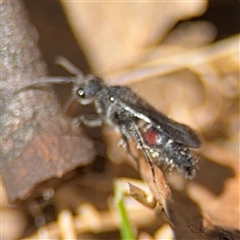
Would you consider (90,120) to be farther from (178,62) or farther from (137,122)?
(178,62)

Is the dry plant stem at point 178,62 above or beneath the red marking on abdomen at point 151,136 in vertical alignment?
above

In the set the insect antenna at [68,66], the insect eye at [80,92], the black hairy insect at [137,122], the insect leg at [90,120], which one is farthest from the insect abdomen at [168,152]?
the insect antenna at [68,66]

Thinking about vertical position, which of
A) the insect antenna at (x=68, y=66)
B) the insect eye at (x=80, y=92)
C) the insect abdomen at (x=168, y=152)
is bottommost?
the insect abdomen at (x=168, y=152)

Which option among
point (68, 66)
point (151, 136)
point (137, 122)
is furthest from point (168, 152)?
point (68, 66)

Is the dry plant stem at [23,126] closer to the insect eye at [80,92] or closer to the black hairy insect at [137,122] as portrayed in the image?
the black hairy insect at [137,122]

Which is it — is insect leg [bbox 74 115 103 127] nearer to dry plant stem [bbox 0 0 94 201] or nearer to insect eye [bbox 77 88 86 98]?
insect eye [bbox 77 88 86 98]

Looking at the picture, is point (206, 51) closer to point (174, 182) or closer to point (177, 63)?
point (177, 63)

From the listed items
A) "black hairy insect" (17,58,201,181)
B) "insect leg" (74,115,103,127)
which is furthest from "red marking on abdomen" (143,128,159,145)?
"insect leg" (74,115,103,127)
